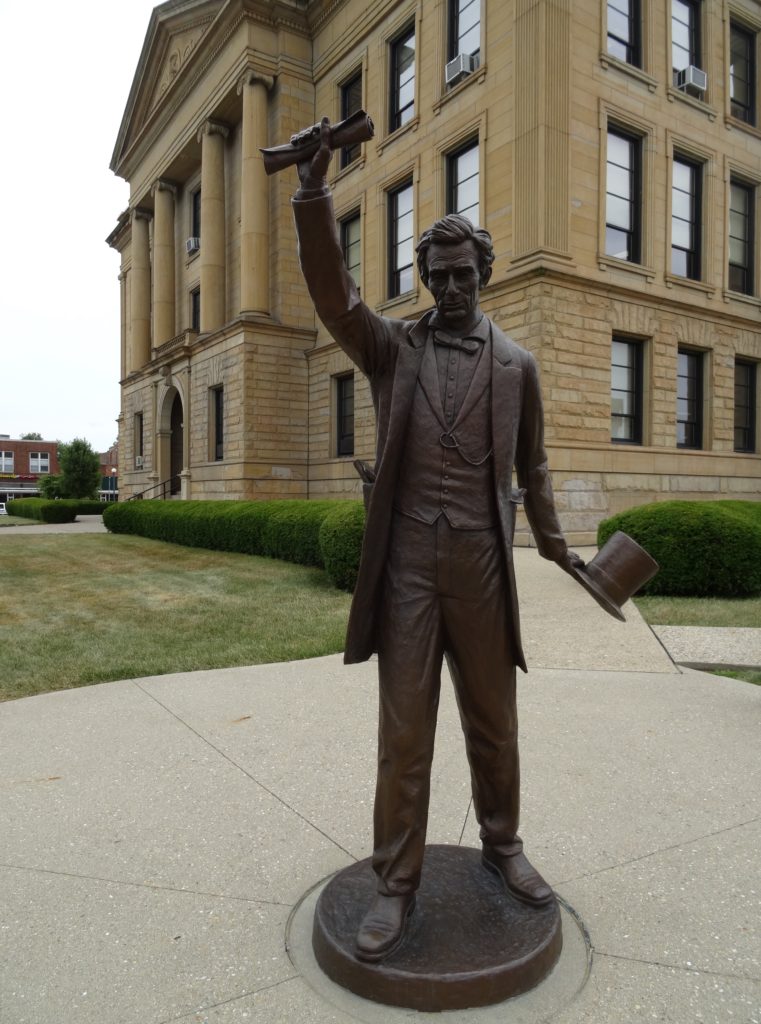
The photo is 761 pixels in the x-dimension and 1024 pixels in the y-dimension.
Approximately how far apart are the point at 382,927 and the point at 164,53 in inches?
1308

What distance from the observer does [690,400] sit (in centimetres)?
1806

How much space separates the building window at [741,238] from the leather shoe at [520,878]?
19821mm

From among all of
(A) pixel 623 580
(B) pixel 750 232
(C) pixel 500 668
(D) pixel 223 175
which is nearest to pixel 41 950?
(C) pixel 500 668

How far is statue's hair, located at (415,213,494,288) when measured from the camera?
243 cm

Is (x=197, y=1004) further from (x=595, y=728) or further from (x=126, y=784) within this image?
(x=595, y=728)

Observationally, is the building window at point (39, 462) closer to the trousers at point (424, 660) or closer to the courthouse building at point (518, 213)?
the courthouse building at point (518, 213)

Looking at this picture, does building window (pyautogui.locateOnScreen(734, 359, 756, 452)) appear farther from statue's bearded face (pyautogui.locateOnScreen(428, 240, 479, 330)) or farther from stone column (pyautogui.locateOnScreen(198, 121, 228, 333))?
statue's bearded face (pyautogui.locateOnScreen(428, 240, 479, 330))

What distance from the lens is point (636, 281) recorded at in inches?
643

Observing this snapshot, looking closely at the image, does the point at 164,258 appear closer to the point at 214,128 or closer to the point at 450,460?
the point at 214,128

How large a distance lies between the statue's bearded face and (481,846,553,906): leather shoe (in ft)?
6.40

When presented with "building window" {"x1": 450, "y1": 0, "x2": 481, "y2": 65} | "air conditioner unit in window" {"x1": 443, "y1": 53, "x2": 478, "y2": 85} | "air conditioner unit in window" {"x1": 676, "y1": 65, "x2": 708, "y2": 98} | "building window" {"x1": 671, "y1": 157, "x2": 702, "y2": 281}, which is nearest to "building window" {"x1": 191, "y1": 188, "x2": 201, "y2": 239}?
"building window" {"x1": 450, "y1": 0, "x2": 481, "y2": 65}

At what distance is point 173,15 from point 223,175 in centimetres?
712

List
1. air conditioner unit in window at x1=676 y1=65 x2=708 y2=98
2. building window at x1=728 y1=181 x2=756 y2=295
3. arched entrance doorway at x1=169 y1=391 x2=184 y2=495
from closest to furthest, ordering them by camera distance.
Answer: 1. air conditioner unit in window at x1=676 y1=65 x2=708 y2=98
2. building window at x1=728 y1=181 x2=756 y2=295
3. arched entrance doorway at x1=169 y1=391 x2=184 y2=495

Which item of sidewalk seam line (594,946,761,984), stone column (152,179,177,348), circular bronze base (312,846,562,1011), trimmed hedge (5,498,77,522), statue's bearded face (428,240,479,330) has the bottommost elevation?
sidewalk seam line (594,946,761,984)
